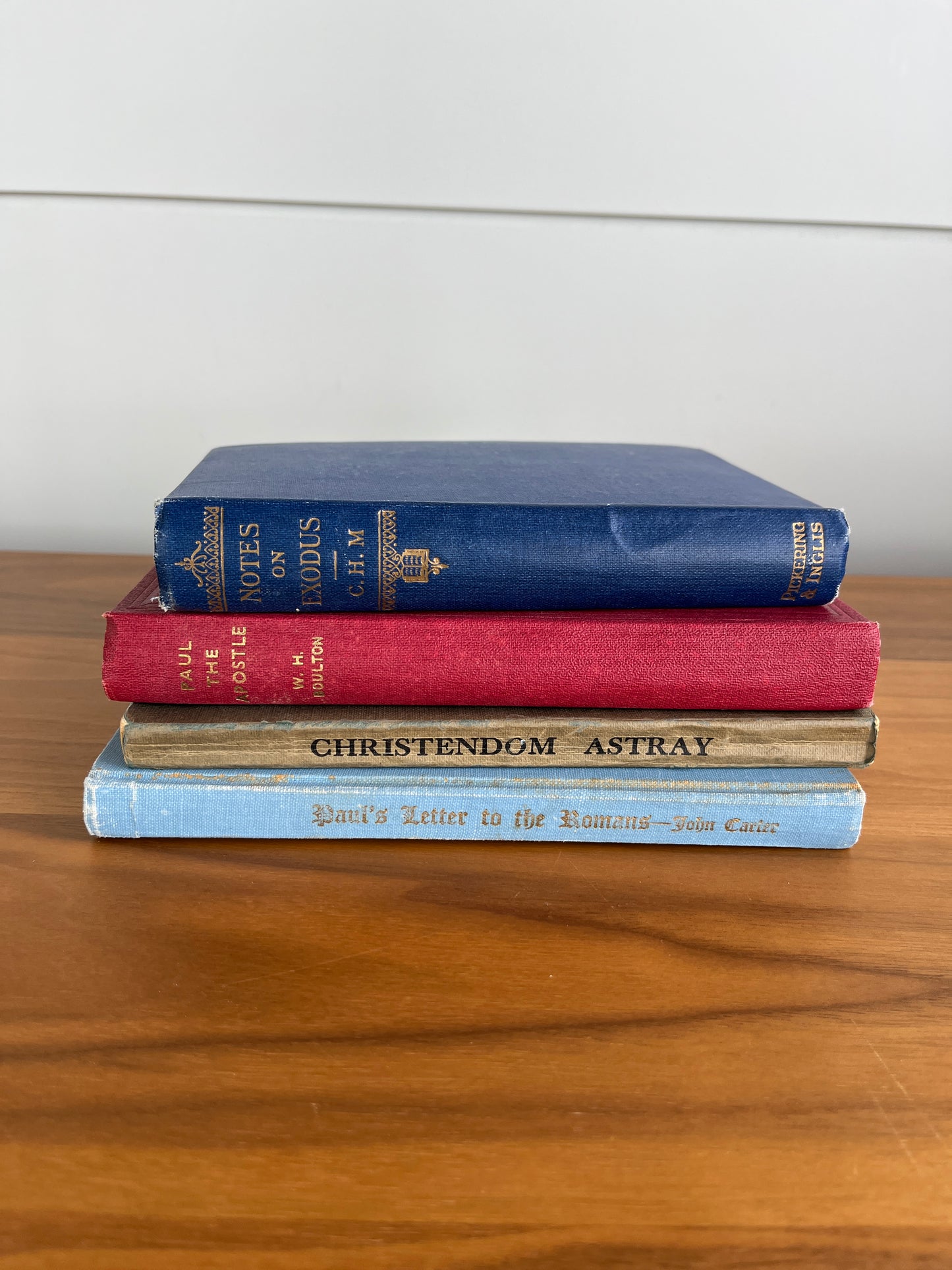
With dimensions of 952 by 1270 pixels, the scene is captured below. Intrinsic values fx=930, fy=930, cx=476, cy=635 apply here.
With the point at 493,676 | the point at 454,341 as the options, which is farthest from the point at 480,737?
the point at 454,341

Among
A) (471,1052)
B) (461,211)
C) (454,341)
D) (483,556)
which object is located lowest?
(471,1052)

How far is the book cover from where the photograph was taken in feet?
1.33

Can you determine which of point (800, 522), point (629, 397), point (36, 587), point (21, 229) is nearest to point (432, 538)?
point (800, 522)

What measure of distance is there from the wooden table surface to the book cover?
41mm

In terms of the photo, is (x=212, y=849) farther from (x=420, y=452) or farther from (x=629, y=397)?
(x=629, y=397)

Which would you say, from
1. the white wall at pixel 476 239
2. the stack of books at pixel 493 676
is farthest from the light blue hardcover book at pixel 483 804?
the white wall at pixel 476 239

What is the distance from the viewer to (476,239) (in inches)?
34.4

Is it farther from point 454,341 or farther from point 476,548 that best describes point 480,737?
point 454,341

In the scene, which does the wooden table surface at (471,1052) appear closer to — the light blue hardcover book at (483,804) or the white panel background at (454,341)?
the light blue hardcover book at (483,804)

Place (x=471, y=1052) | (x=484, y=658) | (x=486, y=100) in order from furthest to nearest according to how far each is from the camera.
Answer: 1. (x=486, y=100)
2. (x=484, y=658)
3. (x=471, y=1052)

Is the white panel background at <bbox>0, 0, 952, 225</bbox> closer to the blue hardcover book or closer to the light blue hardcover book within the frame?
the blue hardcover book

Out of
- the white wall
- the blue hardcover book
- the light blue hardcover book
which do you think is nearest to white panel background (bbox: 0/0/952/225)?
the white wall

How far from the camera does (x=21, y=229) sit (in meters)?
0.87

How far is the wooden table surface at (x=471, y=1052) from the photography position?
247 mm
